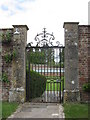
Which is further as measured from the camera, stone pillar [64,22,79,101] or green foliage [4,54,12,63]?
green foliage [4,54,12,63]

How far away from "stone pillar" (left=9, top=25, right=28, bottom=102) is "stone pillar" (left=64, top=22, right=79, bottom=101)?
1.83m

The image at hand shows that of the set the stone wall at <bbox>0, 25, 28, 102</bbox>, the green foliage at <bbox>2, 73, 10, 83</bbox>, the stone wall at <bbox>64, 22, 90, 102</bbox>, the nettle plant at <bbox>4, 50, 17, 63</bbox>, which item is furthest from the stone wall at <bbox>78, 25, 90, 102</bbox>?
the green foliage at <bbox>2, 73, 10, 83</bbox>

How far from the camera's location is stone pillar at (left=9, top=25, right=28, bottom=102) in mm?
9070

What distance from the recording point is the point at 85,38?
9047 millimetres

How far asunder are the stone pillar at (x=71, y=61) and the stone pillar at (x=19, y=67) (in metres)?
1.83

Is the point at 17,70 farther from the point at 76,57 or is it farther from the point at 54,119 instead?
the point at 54,119

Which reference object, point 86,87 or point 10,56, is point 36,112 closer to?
point 86,87

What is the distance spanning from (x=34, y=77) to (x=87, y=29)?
3514 millimetres

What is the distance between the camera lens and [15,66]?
30.1 ft

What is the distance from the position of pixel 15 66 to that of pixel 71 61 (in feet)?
7.93

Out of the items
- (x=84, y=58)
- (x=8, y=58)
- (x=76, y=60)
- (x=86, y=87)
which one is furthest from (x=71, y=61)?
(x=8, y=58)

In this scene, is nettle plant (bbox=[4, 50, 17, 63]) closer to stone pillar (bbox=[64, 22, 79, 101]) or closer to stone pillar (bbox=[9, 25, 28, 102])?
stone pillar (bbox=[9, 25, 28, 102])

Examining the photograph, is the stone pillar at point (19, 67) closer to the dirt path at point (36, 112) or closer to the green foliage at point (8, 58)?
the green foliage at point (8, 58)

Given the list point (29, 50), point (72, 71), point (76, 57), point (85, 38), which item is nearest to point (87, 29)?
Result: point (85, 38)
